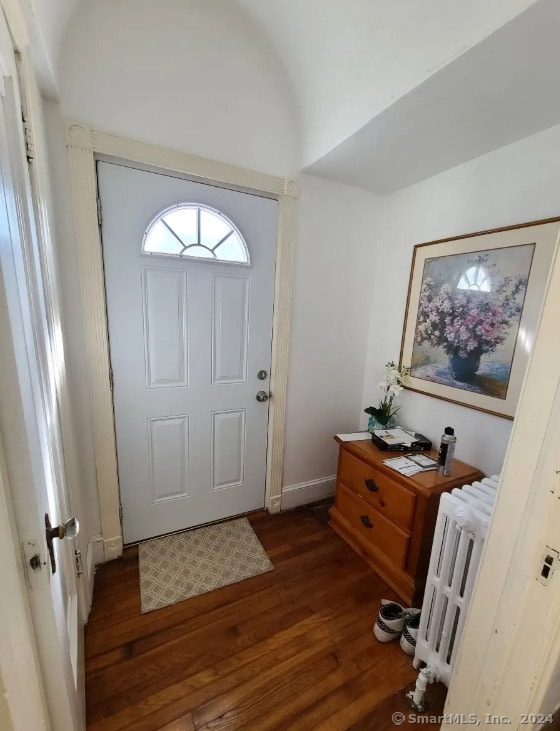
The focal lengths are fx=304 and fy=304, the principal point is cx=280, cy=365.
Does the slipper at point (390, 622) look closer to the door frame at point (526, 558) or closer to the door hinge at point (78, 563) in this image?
the door frame at point (526, 558)

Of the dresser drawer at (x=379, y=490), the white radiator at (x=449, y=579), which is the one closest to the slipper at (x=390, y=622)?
the white radiator at (x=449, y=579)

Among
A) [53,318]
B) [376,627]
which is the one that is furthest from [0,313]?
[376,627]

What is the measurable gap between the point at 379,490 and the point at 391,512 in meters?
0.12

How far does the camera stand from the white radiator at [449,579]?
108 cm

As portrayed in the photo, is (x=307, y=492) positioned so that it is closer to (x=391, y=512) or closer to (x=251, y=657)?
(x=391, y=512)

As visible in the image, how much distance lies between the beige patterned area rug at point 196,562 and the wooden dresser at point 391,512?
58 centimetres

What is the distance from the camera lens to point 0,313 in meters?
0.51

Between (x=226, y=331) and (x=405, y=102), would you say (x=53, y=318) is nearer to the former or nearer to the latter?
(x=226, y=331)

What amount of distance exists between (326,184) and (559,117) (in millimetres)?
1068

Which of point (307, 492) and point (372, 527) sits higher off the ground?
point (372, 527)

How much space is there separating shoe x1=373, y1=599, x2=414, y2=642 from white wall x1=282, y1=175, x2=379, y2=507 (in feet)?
3.05

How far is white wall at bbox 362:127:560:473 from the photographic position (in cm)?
135

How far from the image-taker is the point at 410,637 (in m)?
1.30

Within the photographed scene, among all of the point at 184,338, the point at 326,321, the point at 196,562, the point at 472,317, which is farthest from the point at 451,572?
the point at 184,338
